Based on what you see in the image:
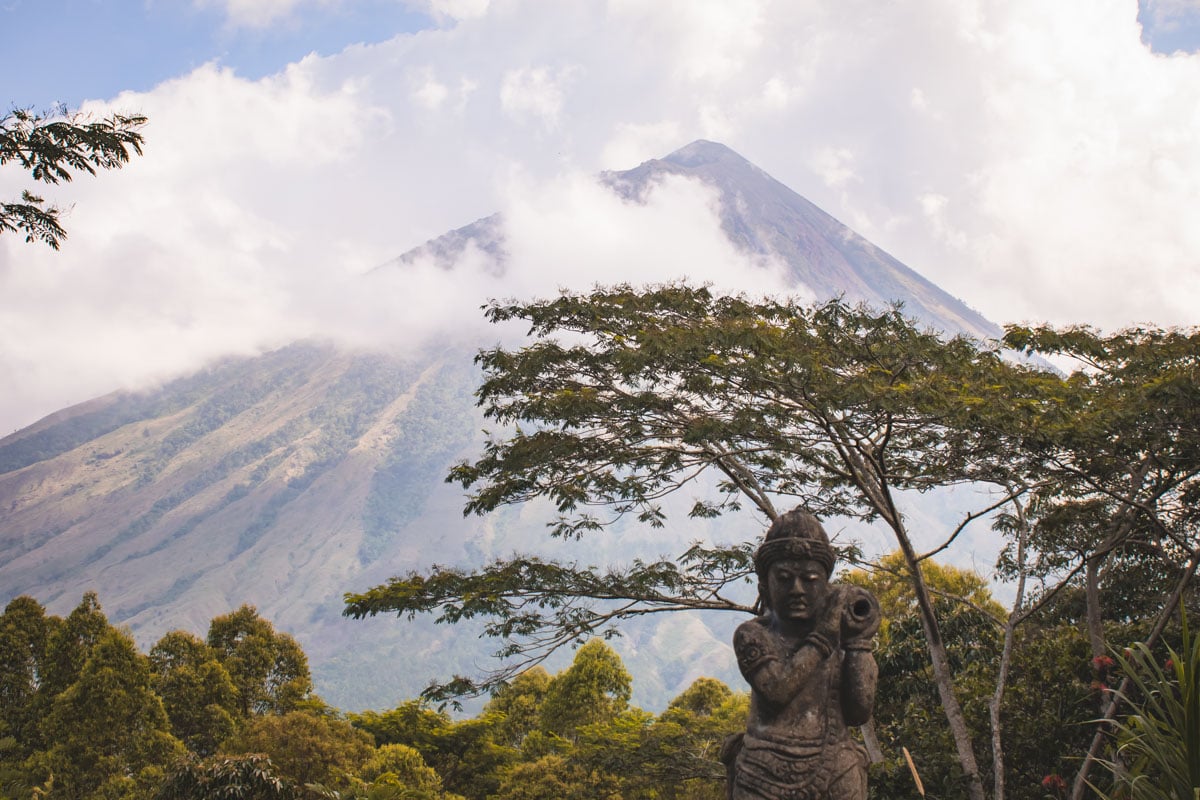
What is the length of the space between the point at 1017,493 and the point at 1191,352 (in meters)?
2.48

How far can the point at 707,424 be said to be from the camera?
977cm

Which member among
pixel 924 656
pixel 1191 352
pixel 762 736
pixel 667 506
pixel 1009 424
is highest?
pixel 667 506

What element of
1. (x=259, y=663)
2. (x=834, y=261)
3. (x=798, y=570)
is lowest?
(x=798, y=570)

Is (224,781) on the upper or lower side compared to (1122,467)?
lower

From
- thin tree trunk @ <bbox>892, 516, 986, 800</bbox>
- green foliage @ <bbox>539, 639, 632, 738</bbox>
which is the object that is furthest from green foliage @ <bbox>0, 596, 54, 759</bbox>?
thin tree trunk @ <bbox>892, 516, 986, 800</bbox>

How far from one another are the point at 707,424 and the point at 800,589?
468 centimetres

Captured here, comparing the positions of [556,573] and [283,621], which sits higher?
[283,621]

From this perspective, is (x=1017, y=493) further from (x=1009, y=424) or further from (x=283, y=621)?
(x=283, y=621)

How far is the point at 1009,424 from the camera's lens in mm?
8734

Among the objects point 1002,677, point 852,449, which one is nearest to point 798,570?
point 852,449

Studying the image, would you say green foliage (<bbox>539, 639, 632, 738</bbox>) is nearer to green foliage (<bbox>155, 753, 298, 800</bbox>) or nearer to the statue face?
green foliage (<bbox>155, 753, 298, 800</bbox>)

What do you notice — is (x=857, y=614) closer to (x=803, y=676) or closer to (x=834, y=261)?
(x=803, y=676)

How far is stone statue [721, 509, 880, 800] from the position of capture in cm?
482

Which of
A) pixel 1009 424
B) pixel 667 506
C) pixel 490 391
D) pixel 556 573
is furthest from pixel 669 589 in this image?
pixel 667 506
